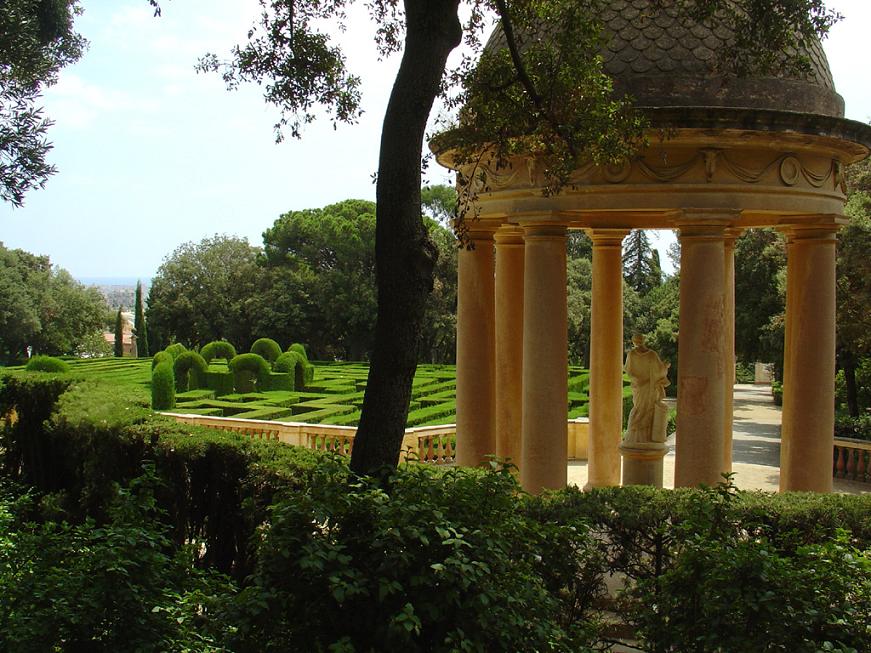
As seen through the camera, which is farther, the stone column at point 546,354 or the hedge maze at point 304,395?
the hedge maze at point 304,395

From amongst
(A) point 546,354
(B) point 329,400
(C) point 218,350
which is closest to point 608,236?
(A) point 546,354

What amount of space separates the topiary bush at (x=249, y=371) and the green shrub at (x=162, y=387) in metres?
8.58

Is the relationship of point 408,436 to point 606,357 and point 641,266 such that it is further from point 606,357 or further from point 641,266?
point 641,266

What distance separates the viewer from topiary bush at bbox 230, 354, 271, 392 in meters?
45.5

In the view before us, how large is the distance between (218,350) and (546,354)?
48905 millimetres

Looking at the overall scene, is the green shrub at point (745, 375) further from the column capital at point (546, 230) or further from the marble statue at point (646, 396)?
the column capital at point (546, 230)

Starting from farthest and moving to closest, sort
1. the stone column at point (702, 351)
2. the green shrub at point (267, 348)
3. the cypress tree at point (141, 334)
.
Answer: the cypress tree at point (141, 334), the green shrub at point (267, 348), the stone column at point (702, 351)

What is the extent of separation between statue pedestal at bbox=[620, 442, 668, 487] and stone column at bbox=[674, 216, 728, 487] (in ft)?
9.86

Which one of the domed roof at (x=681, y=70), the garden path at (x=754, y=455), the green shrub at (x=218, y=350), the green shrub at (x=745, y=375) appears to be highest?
the domed roof at (x=681, y=70)

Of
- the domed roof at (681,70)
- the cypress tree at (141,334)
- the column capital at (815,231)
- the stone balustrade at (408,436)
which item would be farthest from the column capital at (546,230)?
the cypress tree at (141,334)

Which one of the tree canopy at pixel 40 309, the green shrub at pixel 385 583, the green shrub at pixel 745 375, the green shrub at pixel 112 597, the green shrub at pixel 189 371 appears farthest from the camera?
the tree canopy at pixel 40 309

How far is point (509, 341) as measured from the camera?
56.2ft

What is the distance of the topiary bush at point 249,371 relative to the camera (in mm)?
45531

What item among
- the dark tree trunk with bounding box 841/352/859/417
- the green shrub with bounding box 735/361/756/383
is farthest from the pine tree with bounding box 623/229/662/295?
the dark tree trunk with bounding box 841/352/859/417
